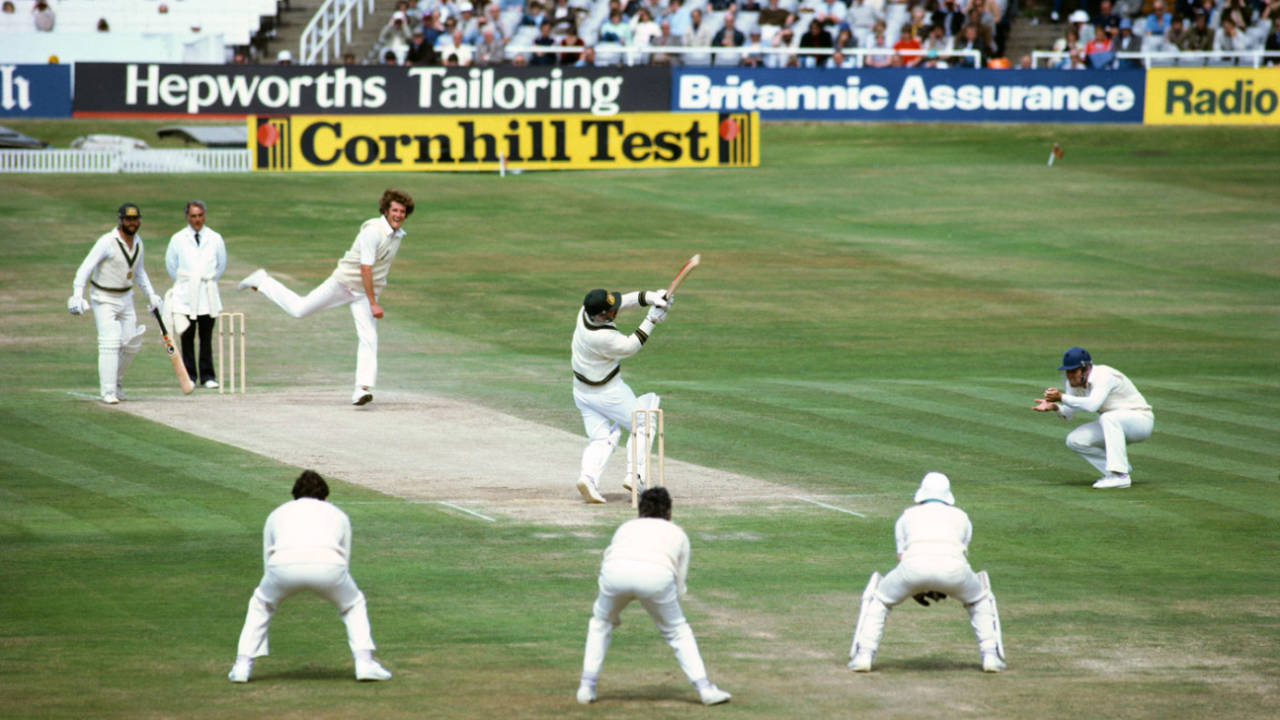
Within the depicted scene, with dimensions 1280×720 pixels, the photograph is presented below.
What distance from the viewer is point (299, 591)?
945cm

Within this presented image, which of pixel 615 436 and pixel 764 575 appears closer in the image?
pixel 764 575

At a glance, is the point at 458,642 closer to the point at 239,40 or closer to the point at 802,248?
the point at 802,248

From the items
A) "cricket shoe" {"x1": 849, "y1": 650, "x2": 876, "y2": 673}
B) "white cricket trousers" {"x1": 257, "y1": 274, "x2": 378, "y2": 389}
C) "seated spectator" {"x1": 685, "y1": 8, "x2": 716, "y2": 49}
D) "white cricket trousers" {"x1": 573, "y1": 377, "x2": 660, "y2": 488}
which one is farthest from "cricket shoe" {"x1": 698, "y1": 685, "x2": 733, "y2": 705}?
"seated spectator" {"x1": 685, "y1": 8, "x2": 716, "y2": 49}

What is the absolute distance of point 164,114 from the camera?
4112cm

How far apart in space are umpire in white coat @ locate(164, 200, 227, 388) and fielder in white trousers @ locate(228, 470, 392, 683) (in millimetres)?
11021

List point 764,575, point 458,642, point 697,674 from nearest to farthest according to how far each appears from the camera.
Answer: point 697,674 → point 458,642 → point 764,575

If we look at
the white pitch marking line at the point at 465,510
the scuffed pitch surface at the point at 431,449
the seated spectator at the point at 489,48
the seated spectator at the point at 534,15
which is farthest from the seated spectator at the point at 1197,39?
the white pitch marking line at the point at 465,510

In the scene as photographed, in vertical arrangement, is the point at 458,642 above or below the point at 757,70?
below

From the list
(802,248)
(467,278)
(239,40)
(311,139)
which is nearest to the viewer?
(467,278)

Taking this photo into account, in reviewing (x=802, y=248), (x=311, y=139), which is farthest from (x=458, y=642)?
(x=311, y=139)

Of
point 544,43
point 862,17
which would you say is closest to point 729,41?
point 862,17

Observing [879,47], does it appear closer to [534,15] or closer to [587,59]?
[587,59]

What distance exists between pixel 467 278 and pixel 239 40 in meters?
20.3

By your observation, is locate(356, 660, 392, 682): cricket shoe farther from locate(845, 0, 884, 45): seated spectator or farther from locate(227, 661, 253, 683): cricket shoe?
locate(845, 0, 884, 45): seated spectator
